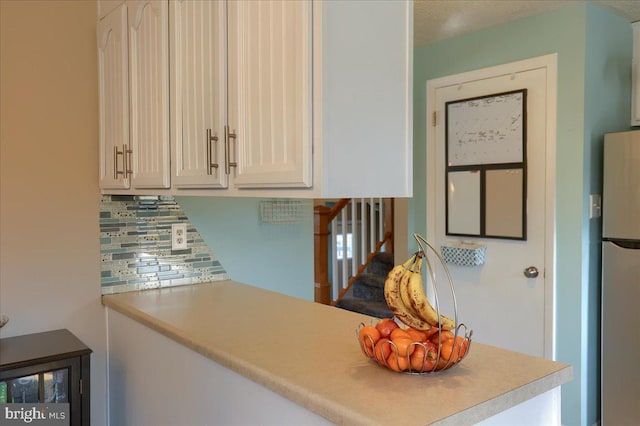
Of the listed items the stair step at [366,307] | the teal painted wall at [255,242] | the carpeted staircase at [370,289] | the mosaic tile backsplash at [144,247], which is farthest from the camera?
the carpeted staircase at [370,289]

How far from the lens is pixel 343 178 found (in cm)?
120

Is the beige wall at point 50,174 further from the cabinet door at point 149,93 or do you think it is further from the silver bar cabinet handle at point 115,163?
the cabinet door at point 149,93

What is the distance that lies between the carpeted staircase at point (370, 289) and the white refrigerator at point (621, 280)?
194 centimetres

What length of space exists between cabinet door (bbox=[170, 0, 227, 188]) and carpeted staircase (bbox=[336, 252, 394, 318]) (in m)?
2.98

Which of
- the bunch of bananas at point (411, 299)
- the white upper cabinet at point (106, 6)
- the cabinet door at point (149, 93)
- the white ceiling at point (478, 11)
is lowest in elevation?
the bunch of bananas at point (411, 299)

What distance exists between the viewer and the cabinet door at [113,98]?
2.01 meters

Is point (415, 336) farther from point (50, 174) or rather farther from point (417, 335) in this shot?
point (50, 174)

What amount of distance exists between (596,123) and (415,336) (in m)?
2.16

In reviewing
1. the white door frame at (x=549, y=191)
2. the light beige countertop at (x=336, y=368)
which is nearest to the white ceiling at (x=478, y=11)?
the white door frame at (x=549, y=191)

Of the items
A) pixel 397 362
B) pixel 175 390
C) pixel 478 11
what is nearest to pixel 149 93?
pixel 175 390

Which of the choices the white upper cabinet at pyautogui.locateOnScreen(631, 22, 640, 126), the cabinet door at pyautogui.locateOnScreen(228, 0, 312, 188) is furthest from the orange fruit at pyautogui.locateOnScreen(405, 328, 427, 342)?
the white upper cabinet at pyautogui.locateOnScreen(631, 22, 640, 126)

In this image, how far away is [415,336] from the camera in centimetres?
111

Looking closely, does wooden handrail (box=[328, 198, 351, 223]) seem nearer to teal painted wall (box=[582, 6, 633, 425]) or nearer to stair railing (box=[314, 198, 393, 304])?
stair railing (box=[314, 198, 393, 304])

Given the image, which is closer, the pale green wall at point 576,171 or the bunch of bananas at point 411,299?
the bunch of bananas at point 411,299
